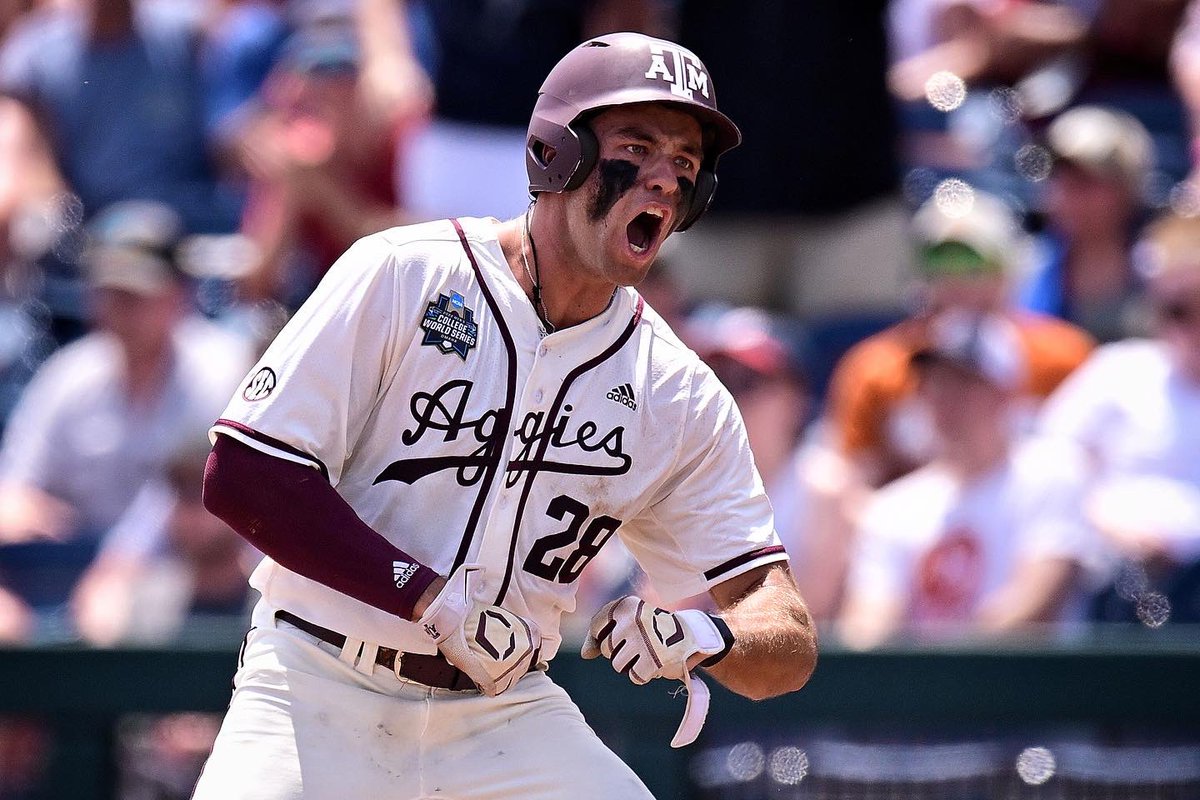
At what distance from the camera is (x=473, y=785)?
3.33 meters

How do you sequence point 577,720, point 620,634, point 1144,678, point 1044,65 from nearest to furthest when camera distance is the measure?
point 620,634 → point 577,720 → point 1144,678 → point 1044,65

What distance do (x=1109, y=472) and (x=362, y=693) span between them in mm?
3329

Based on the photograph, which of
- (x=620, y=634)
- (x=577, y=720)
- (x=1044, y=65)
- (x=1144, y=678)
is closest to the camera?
(x=620, y=634)

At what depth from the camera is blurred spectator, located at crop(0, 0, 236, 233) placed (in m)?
7.71

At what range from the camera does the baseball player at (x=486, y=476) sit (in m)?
3.12

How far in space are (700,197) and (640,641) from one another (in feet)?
2.94

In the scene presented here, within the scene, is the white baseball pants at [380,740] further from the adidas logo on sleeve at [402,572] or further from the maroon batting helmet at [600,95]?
the maroon batting helmet at [600,95]

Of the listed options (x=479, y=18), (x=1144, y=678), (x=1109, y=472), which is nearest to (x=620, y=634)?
(x=1144, y=678)

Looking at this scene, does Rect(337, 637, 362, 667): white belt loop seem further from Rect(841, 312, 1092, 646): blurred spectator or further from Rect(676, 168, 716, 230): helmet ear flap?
Rect(841, 312, 1092, 646): blurred spectator

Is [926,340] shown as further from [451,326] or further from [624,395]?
[451,326]

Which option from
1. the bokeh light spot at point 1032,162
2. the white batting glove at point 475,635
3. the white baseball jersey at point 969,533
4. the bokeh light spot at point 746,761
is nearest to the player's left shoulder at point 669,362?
the white batting glove at point 475,635

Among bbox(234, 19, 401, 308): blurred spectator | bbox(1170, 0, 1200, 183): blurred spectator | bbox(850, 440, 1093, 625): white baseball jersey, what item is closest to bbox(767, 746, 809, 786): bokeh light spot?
bbox(850, 440, 1093, 625): white baseball jersey

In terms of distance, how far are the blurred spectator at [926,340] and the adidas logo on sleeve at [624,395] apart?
277cm

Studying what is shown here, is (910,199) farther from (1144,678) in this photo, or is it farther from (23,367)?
(23,367)
